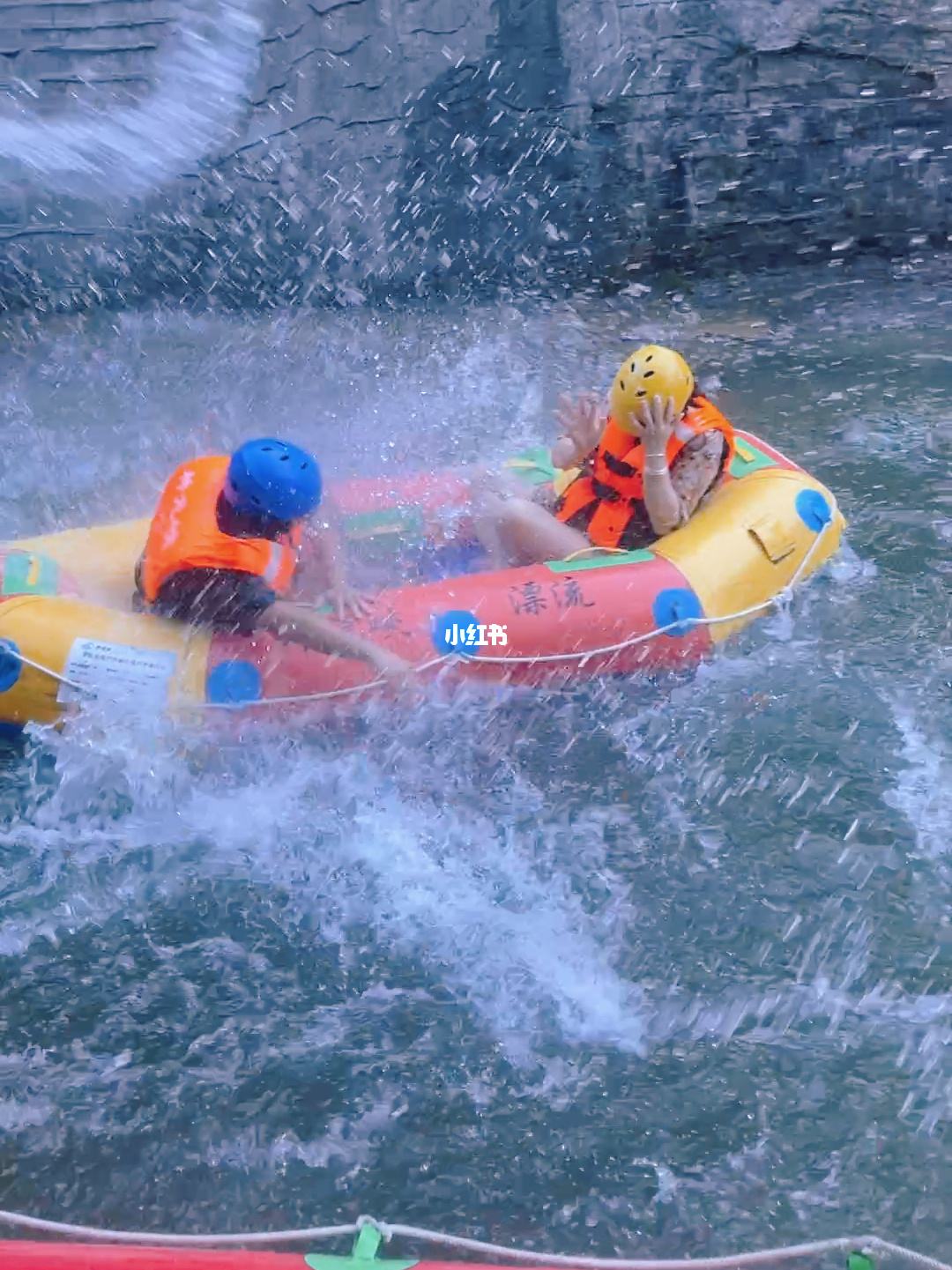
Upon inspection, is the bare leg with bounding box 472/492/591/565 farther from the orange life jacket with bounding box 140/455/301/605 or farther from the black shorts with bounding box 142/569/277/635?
the black shorts with bounding box 142/569/277/635

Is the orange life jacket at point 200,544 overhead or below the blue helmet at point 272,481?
below

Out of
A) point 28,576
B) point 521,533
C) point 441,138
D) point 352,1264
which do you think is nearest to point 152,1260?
point 352,1264

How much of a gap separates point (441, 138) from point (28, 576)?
5.46 meters

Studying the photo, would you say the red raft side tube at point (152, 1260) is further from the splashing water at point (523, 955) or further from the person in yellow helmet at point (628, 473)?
the person in yellow helmet at point (628, 473)

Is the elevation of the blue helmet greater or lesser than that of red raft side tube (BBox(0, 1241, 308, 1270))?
greater

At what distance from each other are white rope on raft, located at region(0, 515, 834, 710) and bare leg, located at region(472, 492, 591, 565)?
1.79ft

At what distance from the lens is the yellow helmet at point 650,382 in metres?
4.72

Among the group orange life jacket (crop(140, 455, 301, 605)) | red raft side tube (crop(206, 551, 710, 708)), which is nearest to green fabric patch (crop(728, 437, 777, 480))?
red raft side tube (crop(206, 551, 710, 708))

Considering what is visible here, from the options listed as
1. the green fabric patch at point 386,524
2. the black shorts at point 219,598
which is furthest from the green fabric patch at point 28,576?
the green fabric patch at point 386,524

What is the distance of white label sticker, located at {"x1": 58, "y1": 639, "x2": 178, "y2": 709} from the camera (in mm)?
4172

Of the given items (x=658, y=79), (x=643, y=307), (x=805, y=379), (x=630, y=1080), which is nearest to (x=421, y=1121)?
(x=630, y=1080)

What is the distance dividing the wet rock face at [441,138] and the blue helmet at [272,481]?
5158mm

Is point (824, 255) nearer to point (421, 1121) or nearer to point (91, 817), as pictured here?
point (91, 817)

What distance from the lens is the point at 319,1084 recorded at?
3.29 metres
